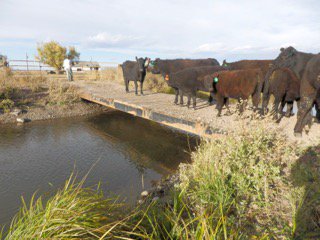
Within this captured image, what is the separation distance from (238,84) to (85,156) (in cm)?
467

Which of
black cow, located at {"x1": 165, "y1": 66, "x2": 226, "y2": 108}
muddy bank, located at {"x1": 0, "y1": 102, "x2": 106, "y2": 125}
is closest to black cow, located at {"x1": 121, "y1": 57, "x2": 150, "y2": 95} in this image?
black cow, located at {"x1": 165, "y1": 66, "x2": 226, "y2": 108}

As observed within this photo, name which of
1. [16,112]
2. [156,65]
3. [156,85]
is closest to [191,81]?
[156,65]

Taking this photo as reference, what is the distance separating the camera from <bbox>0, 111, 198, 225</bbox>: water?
4.43m

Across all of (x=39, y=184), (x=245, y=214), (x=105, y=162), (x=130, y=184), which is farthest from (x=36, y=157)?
(x=245, y=214)

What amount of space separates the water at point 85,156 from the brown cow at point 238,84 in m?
2.10

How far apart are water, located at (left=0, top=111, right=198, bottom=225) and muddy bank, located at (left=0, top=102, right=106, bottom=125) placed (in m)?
0.73

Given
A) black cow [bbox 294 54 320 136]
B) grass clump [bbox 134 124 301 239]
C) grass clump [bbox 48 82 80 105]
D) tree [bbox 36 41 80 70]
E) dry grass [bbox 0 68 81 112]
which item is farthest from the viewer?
tree [bbox 36 41 80 70]

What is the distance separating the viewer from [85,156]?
5859mm

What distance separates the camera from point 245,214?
265 centimetres

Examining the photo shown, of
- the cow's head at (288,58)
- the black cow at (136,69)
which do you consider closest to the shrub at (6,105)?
the black cow at (136,69)

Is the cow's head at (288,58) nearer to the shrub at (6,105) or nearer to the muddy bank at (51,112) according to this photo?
the muddy bank at (51,112)

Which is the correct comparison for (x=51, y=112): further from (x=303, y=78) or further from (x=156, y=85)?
(x=303, y=78)

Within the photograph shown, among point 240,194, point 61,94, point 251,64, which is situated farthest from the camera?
point 61,94

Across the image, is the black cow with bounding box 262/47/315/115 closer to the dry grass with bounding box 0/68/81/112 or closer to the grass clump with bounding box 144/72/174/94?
the grass clump with bounding box 144/72/174/94
